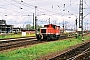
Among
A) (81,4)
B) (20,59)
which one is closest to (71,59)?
(20,59)

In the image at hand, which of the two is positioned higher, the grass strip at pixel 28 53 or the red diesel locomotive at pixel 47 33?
the red diesel locomotive at pixel 47 33

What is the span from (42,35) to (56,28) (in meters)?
4.90

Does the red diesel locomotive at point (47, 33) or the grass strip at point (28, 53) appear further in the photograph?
the red diesel locomotive at point (47, 33)

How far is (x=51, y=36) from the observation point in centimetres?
4812

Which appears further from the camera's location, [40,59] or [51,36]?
[51,36]

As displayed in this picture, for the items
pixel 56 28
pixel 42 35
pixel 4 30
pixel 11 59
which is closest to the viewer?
pixel 11 59

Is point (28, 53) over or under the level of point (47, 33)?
under

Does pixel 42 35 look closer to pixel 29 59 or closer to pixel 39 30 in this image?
pixel 39 30

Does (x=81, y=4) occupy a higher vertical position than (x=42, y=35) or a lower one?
higher

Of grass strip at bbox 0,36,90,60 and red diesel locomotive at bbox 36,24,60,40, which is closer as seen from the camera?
grass strip at bbox 0,36,90,60

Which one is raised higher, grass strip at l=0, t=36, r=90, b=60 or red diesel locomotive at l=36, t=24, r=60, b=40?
red diesel locomotive at l=36, t=24, r=60, b=40

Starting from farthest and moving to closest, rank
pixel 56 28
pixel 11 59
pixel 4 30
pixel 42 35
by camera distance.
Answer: pixel 4 30, pixel 56 28, pixel 42 35, pixel 11 59

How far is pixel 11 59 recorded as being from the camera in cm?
1761

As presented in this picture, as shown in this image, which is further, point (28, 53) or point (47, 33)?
point (47, 33)
